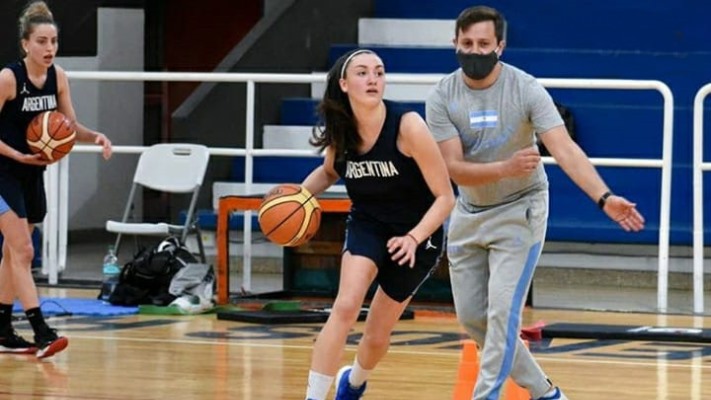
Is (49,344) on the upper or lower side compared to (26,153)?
lower

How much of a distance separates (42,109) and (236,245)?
183 inches

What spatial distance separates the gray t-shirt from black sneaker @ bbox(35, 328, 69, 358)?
3.40m

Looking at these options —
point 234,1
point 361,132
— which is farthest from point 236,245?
point 361,132

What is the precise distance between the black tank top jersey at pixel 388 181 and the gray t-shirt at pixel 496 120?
0.21 metres

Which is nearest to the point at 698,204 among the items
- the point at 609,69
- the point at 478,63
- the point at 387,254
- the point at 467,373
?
the point at 609,69

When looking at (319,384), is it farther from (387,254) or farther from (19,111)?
(19,111)

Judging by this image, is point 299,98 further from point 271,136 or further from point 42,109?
point 42,109

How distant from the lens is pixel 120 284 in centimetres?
1212

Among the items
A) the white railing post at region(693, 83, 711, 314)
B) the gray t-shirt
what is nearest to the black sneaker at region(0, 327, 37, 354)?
the gray t-shirt

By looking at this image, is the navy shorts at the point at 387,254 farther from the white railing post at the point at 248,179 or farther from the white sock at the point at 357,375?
the white railing post at the point at 248,179

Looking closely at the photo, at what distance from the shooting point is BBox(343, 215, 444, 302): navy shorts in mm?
7234

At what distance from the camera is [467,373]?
7918 millimetres

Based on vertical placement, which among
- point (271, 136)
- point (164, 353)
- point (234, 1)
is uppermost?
point (234, 1)

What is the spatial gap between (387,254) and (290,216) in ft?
1.48
